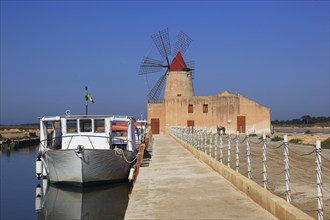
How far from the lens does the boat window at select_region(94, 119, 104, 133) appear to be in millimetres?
17828

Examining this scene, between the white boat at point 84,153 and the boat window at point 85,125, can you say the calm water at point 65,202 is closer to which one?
the white boat at point 84,153

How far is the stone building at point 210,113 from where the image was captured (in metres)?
44.4

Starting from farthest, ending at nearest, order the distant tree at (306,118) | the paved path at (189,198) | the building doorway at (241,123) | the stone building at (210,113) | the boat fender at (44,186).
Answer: the distant tree at (306,118), the building doorway at (241,123), the stone building at (210,113), the boat fender at (44,186), the paved path at (189,198)

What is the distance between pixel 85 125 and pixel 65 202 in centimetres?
395

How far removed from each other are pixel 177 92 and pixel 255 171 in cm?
3444

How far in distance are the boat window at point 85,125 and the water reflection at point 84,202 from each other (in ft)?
7.55

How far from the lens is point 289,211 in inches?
242

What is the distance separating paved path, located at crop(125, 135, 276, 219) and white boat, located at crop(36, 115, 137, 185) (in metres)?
3.52

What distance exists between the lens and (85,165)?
16.0m

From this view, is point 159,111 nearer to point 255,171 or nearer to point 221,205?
point 255,171

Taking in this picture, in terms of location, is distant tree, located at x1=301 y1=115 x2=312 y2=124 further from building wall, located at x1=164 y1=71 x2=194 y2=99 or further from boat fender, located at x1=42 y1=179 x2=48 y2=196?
boat fender, located at x1=42 y1=179 x2=48 y2=196

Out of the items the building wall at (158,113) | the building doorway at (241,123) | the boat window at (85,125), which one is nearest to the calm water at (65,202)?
the boat window at (85,125)

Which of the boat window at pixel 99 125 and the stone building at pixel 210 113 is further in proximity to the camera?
the stone building at pixel 210 113

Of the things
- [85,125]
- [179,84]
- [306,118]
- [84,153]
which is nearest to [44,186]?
[85,125]
